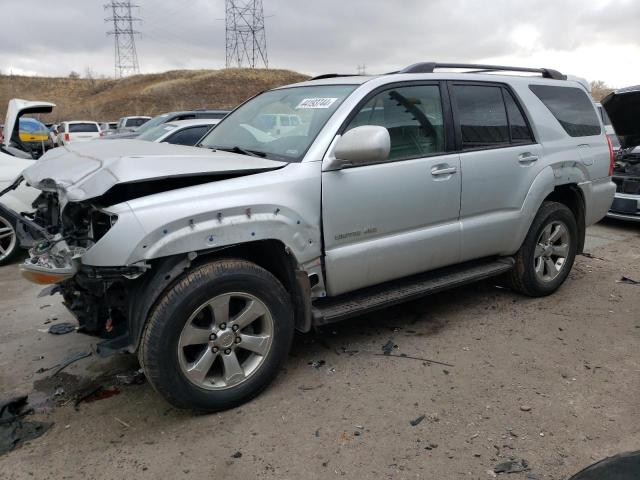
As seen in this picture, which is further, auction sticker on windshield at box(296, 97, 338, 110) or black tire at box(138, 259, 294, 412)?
auction sticker on windshield at box(296, 97, 338, 110)

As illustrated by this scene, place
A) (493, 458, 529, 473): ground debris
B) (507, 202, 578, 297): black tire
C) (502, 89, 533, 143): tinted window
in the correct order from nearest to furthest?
(493, 458, 529, 473): ground debris, (502, 89, 533, 143): tinted window, (507, 202, 578, 297): black tire

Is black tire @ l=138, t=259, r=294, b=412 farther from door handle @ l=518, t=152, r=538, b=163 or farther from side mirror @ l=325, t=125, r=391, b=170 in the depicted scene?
door handle @ l=518, t=152, r=538, b=163

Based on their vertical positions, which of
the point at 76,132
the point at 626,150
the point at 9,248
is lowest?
the point at 9,248

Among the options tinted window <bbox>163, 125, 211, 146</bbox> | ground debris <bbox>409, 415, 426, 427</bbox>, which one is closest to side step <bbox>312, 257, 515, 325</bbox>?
ground debris <bbox>409, 415, 426, 427</bbox>

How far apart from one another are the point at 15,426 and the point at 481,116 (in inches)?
148

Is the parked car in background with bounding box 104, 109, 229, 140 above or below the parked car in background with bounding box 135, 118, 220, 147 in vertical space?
above

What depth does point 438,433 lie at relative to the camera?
8.98ft

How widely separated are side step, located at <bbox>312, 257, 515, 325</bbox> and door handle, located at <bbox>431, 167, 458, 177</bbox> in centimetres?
77

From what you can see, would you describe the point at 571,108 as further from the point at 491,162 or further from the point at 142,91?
the point at 142,91

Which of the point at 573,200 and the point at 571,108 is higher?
the point at 571,108

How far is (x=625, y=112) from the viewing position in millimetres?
6773

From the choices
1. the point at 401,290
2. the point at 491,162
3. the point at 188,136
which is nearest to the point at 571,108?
the point at 491,162

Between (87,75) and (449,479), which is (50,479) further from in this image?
(87,75)

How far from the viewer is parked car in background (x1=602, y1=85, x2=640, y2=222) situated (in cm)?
646
